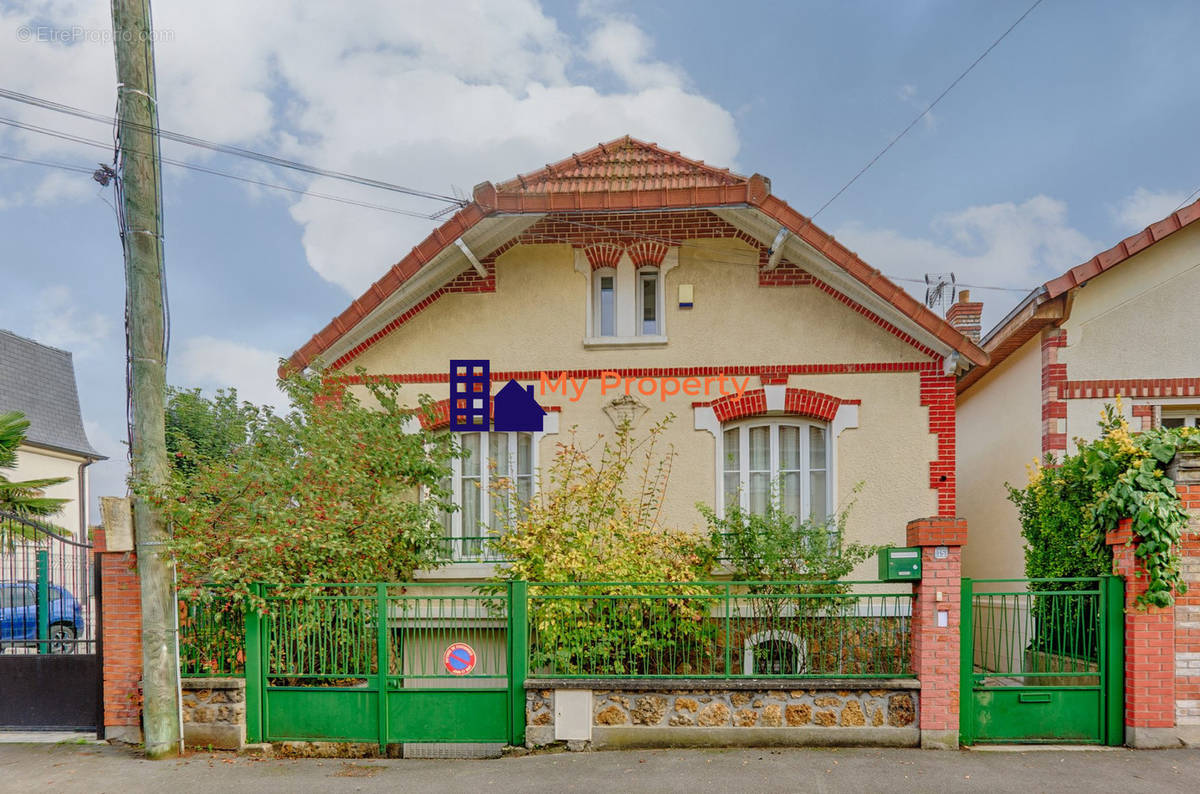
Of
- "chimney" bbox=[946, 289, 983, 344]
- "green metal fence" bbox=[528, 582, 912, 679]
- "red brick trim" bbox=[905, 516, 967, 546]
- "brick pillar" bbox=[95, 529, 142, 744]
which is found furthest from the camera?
"chimney" bbox=[946, 289, 983, 344]

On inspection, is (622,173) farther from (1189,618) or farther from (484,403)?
(1189,618)

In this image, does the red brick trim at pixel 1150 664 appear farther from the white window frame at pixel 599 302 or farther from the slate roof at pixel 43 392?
the slate roof at pixel 43 392

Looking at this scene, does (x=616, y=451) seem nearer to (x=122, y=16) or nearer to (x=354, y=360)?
(x=354, y=360)

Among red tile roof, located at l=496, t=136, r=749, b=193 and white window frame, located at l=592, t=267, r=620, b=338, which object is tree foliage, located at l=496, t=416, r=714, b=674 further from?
red tile roof, located at l=496, t=136, r=749, b=193

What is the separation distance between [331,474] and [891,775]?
5.72 meters

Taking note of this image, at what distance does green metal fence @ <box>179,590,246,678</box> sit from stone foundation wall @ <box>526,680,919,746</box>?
2944 mm

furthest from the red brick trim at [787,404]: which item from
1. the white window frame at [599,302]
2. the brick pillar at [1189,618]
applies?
the brick pillar at [1189,618]

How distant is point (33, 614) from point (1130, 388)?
14064mm

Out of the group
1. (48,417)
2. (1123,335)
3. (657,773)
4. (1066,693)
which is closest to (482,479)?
(657,773)

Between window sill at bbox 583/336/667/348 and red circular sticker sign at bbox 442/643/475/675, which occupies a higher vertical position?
window sill at bbox 583/336/667/348

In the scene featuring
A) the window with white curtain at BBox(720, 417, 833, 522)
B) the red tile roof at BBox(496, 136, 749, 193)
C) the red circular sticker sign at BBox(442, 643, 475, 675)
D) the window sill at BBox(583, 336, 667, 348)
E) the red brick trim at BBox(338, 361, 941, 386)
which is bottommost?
the red circular sticker sign at BBox(442, 643, 475, 675)

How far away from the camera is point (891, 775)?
21.8 feet

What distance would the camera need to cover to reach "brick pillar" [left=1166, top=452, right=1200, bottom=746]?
726 cm

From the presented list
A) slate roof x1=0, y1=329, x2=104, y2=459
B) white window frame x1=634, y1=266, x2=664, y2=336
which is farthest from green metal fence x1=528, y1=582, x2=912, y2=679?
slate roof x1=0, y1=329, x2=104, y2=459
